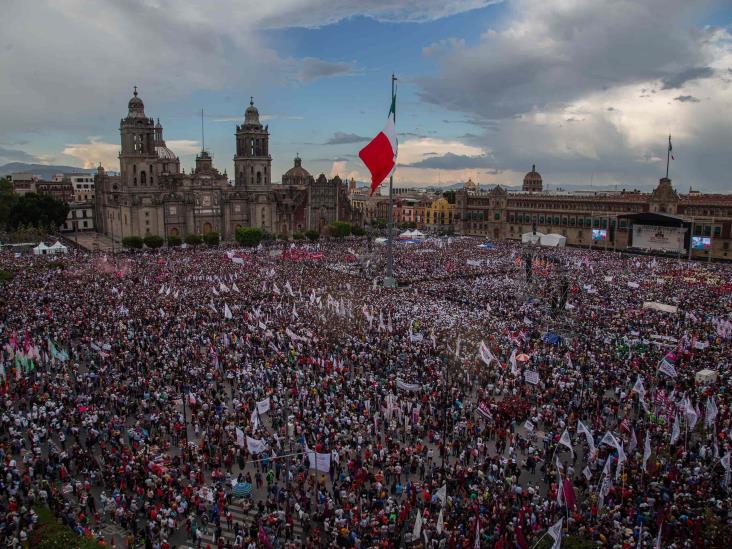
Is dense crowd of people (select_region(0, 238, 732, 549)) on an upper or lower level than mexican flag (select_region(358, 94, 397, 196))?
lower

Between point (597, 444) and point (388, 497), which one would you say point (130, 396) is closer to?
point (388, 497)

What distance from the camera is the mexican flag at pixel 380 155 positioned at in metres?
33.4

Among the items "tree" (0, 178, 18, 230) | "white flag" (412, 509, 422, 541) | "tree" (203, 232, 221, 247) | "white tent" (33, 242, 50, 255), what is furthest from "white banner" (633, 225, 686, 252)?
"tree" (0, 178, 18, 230)

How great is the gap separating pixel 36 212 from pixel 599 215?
86.5m

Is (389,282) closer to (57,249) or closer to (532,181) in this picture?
(57,249)

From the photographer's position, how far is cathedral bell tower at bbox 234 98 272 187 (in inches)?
3674

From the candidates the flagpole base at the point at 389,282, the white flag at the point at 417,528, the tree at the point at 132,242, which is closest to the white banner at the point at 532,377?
the white flag at the point at 417,528

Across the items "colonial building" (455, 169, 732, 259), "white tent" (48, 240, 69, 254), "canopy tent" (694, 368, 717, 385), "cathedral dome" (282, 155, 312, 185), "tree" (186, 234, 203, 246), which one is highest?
"cathedral dome" (282, 155, 312, 185)

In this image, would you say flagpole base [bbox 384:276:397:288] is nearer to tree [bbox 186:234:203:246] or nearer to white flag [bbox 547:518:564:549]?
white flag [bbox 547:518:564:549]

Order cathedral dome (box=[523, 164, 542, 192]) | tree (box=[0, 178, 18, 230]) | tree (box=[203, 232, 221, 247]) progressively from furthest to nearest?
cathedral dome (box=[523, 164, 542, 192]) < tree (box=[0, 178, 18, 230]) < tree (box=[203, 232, 221, 247])

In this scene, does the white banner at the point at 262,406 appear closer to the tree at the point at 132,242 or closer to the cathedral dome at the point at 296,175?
the tree at the point at 132,242

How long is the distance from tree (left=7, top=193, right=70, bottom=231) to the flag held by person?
70656mm

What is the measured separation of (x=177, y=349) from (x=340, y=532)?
16348 mm

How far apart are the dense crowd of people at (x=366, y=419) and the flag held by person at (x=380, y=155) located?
27.9 feet
